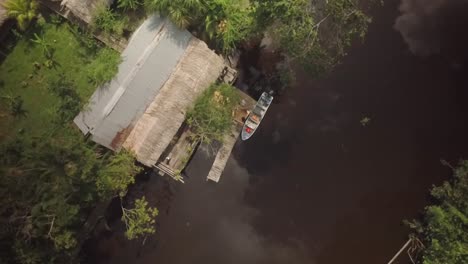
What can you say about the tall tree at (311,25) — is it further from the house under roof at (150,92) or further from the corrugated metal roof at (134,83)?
the corrugated metal roof at (134,83)

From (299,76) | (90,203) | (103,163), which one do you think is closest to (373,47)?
(299,76)

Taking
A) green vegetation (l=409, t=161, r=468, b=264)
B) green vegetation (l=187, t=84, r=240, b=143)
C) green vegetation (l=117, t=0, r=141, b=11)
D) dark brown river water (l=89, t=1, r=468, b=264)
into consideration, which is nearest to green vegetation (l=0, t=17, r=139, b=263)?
green vegetation (l=117, t=0, r=141, b=11)

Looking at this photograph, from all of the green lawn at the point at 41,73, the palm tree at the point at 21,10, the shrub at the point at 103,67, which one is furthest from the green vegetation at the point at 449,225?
the palm tree at the point at 21,10

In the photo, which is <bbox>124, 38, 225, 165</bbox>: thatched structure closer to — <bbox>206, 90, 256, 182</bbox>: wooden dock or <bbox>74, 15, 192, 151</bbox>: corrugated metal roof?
<bbox>74, 15, 192, 151</bbox>: corrugated metal roof

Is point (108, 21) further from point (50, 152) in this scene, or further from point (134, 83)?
point (50, 152)

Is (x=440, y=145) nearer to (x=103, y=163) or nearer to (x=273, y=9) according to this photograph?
(x=273, y=9)
